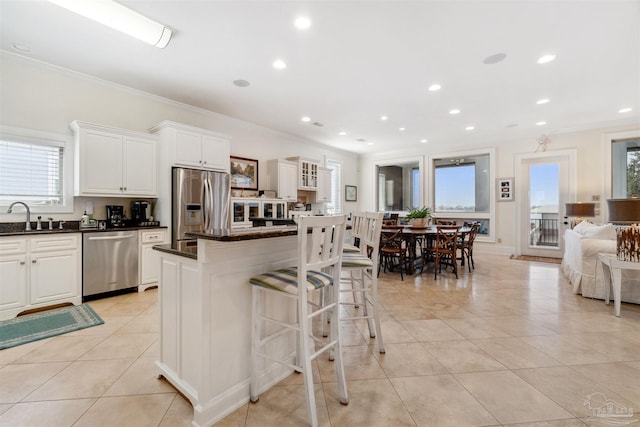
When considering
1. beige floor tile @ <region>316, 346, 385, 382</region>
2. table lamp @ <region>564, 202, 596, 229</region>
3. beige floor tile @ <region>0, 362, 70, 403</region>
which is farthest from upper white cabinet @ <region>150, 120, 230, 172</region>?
table lamp @ <region>564, 202, 596, 229</region>

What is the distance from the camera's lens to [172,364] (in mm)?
1722

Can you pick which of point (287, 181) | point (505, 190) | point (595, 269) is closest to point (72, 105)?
point (287, 181)

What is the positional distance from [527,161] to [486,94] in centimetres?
330

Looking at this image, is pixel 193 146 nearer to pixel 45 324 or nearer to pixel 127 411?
pixel 45 324

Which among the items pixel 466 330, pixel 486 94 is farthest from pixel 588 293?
pixel 486 94

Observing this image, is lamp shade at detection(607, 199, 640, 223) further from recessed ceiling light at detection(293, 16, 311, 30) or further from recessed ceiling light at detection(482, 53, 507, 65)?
recessed ceiling light at detection(293, 16, 311, 30)

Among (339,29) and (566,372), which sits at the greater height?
(339,29)

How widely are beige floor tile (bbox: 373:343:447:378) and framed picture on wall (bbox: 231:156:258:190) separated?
4097 millimetres

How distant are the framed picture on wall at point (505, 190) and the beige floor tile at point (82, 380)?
24.8 ft

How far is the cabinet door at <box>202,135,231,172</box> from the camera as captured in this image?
4316 mm

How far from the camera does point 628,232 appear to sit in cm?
288

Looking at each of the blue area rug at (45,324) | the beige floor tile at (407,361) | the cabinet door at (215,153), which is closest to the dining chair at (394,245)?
the beige floor tile at (407,361)

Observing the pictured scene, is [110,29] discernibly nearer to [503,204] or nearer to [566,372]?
[566,372]

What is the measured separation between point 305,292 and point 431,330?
173 cm
